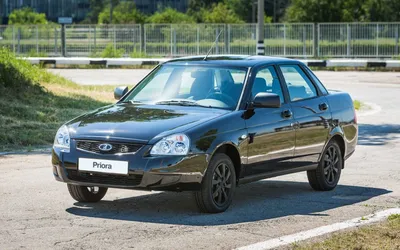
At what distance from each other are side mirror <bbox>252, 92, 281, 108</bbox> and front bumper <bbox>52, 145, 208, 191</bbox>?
104 centimetres

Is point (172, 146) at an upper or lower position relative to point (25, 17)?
lower

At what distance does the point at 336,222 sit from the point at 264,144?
133 centimetres

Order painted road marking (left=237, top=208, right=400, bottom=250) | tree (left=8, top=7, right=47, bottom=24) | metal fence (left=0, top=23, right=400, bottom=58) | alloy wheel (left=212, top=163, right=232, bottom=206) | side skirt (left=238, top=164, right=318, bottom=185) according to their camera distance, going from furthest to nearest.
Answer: tree (left=8, top=7, right=47, bottom=24), metal fence (left=0, top=23, right=400, bottom=58), side skirt (left=238, top=164, right=318, bottom=185), alloy wheel (left=212, top=163, right=232, bottom=206), painted road marking (left=237, top=208, right=400, bottom=250)

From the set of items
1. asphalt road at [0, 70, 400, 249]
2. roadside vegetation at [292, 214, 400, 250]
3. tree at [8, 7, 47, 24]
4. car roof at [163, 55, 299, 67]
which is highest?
tree at [8, 7, 47, 24]

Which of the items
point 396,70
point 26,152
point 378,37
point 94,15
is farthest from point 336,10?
point 94,15

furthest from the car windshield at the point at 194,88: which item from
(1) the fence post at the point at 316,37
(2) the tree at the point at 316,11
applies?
(2) the tree at the point at 316,11

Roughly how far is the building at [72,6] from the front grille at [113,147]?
120 m

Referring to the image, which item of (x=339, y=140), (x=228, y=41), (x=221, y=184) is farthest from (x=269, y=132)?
(x=228, y=41)

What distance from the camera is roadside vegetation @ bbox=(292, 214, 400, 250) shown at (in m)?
7.58

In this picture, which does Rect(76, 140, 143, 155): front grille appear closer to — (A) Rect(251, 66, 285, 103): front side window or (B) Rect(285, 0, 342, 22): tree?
(A) Rect(251, 66, 285, 103): front side window

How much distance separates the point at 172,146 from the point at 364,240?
2.04 metres

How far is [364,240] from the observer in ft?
25.7

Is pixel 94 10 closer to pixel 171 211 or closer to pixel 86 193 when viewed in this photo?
pixel 86 193

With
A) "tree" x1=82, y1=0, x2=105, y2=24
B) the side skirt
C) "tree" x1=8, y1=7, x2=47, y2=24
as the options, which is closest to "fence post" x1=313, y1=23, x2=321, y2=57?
the side skirt
